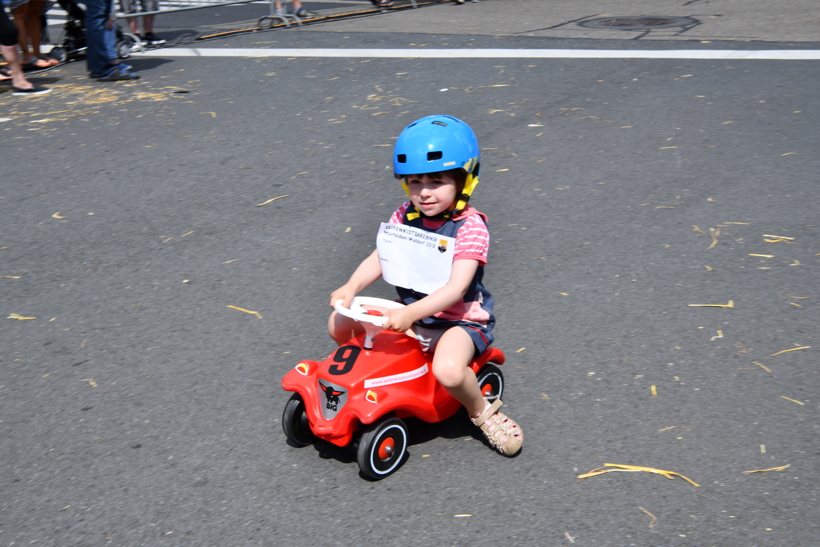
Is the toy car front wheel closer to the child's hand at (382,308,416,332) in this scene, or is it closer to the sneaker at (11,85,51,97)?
the child's hand at (382,308,416,332)

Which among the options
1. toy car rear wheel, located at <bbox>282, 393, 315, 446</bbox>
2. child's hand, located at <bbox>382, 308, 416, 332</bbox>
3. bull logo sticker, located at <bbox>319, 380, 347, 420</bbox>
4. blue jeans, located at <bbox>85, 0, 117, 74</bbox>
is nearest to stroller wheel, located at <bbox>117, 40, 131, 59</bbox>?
blue jeans, located at <bbox>85, 0, 117, 74</bbox>

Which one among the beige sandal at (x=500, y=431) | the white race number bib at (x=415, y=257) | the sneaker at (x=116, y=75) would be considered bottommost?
the beige sandal at (x=500, y=431)

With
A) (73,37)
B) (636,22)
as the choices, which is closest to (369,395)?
(73,37)

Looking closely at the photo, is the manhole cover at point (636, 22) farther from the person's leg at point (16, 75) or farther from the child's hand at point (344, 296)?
the child's hand at point (344, 296)

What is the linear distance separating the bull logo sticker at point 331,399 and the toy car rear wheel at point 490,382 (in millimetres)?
615

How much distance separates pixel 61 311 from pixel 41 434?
1.21 metres

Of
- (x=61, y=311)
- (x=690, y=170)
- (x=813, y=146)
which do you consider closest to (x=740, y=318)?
(x=690, y=170)

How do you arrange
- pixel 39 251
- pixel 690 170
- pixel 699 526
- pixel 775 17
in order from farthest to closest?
pixel 775 17
pixel 690 170
pixel 39 251
pixel 699 526

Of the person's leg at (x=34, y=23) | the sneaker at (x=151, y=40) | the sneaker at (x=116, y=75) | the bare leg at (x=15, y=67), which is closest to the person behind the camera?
the bare leg at (x=15, y=67)

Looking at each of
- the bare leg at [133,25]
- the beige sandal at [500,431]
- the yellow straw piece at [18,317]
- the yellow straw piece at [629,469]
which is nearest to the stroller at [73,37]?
the bare leg at [133,25]

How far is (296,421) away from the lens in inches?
129

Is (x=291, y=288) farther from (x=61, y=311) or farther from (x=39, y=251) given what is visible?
(x=39, y=251)

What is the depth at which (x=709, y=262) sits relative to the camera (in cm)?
479

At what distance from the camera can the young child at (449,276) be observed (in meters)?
3.11
